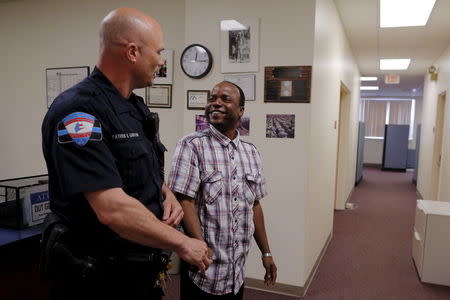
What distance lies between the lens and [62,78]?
3.54m

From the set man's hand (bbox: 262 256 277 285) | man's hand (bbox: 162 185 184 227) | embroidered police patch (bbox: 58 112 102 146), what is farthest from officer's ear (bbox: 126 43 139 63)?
man's hand (bbox: 262 256 277 285)

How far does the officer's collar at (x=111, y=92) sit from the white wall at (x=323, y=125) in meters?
1.83

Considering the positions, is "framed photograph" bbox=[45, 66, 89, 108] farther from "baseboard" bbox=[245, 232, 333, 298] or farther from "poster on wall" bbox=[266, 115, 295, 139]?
"baseboard" bbox=[245, 232, 333, 298]

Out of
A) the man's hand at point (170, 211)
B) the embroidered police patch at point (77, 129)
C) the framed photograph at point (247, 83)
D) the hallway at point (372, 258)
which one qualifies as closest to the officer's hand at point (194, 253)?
the man's hand at point (170, 211)

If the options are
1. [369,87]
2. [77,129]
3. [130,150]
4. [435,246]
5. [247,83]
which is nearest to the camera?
[77,129]

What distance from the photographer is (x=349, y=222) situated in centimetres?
496

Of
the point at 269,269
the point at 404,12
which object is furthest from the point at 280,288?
the point at 404,12

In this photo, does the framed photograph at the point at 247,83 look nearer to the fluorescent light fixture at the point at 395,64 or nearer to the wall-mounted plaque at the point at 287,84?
the wall-mounted plaque at the point at 287,84

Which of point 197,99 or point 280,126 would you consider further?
point 197,99

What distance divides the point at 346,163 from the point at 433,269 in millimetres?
2637

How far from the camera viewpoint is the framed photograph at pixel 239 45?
2709 mm

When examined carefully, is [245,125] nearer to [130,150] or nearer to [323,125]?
[323,125]

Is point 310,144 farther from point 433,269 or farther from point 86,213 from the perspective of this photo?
point 86,213

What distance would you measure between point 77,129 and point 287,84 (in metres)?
1.96
